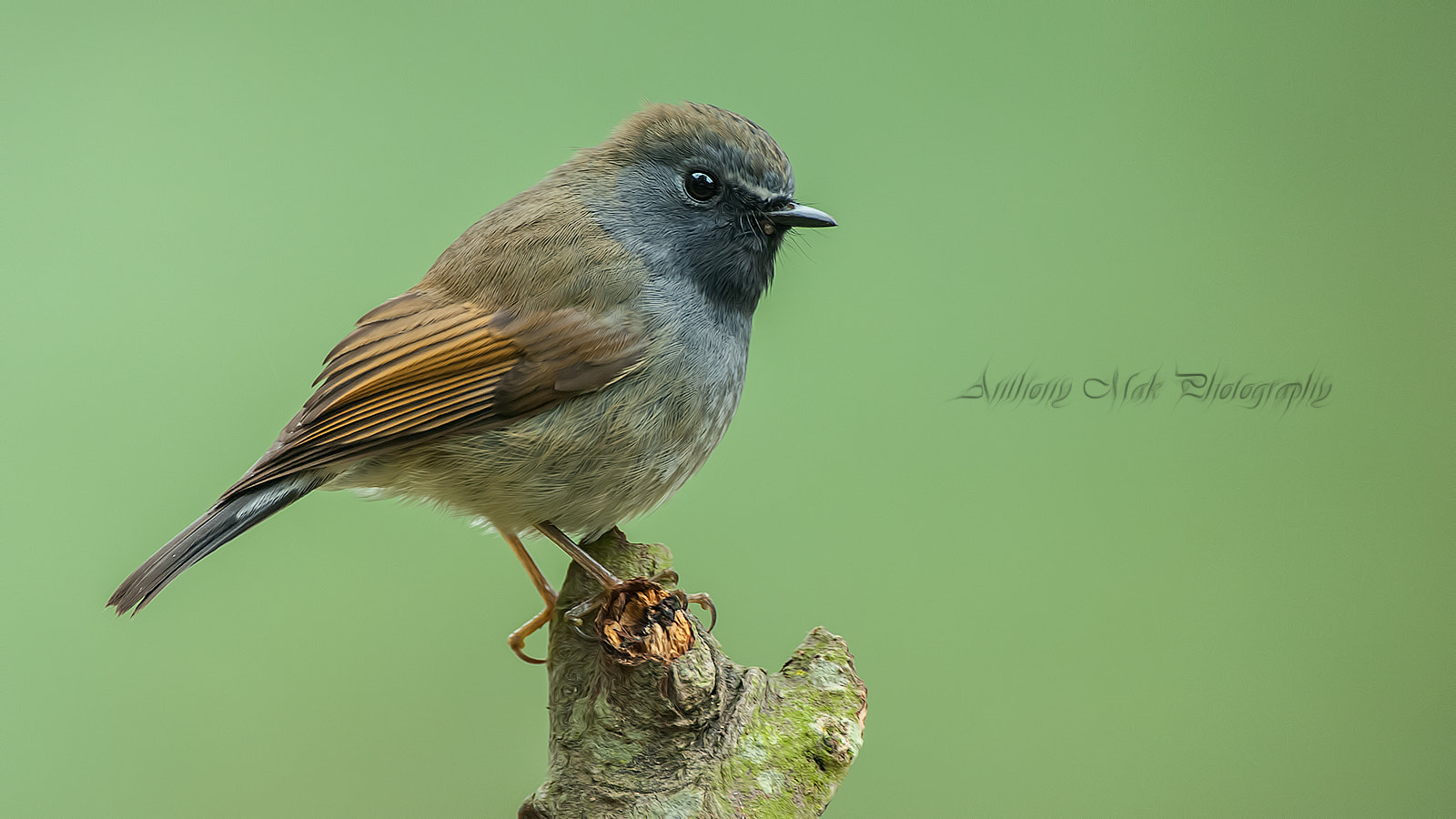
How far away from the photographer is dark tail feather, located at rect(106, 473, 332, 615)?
2084 mm

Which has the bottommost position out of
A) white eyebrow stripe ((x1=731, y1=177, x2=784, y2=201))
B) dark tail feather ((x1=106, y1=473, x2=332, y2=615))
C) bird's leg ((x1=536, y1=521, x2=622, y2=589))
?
dark tail feather ((x1=106, y1=473, x2=332, y2=615))

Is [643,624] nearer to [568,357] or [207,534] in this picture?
[568,357]

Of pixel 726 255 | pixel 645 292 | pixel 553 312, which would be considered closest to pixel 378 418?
pixel 553 312

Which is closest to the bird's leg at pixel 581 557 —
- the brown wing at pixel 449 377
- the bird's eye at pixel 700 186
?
the brown wing at pixel 449 377

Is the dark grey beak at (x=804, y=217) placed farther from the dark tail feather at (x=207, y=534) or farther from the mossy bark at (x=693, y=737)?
the dark tail feather at (x=207, y=534)

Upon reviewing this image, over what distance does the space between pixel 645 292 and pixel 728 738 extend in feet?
3.18

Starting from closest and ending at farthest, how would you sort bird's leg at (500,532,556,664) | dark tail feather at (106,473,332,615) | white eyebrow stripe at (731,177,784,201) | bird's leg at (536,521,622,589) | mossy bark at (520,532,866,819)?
dark tail feather at (106,473,332,615)
mossy bark at (520,532,866,819)
bird's leg at (536,521,622,589)
white eyebrow stripe at (731,177,784,201)
bird's leg at (500,532,556,664)

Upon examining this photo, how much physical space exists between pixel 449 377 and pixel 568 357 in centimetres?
25

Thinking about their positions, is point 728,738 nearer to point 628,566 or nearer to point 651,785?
point 651,785

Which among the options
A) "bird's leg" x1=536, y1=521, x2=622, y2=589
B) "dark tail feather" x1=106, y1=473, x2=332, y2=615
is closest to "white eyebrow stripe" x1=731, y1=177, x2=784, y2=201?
"bird's leg" x1=536, y1=521, x2=622, y2=589

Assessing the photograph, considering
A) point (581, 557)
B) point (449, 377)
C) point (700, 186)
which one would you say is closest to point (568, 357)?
point (449, 377)

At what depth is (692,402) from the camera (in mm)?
2420

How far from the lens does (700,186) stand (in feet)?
8.39

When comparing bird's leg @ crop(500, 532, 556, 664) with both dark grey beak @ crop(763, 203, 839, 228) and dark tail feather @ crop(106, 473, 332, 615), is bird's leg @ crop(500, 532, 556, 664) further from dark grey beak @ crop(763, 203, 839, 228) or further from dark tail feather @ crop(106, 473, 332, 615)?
dark grey beak @ crop(763, 203, 839, 228)
